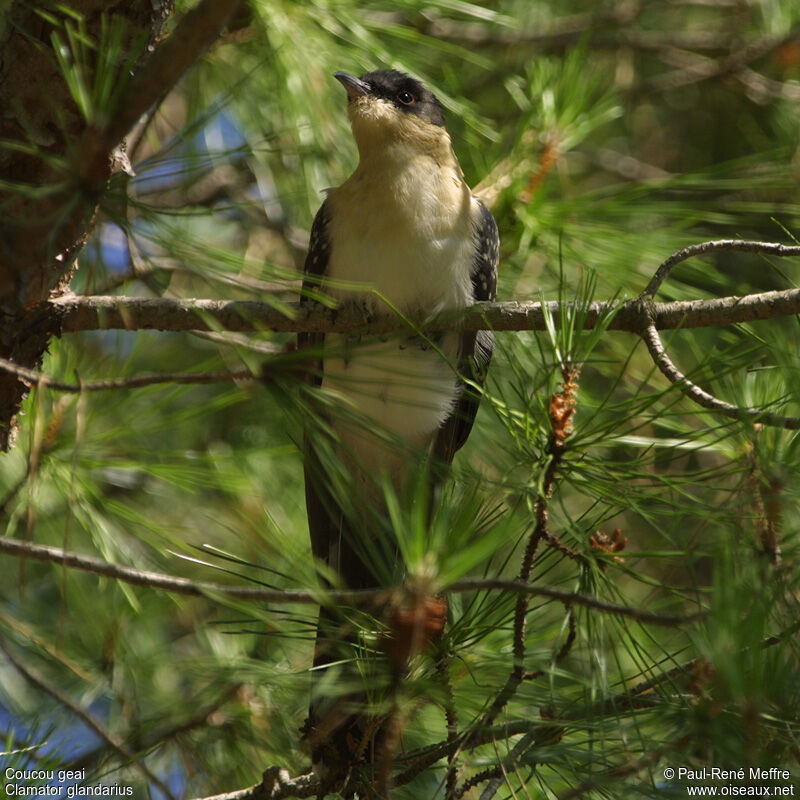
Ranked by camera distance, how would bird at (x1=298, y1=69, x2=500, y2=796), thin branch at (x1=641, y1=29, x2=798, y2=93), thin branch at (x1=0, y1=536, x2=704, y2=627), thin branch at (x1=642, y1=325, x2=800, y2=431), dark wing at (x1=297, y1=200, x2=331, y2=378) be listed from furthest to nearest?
thin branch at (x1=641, y1=29, x2=798, y2=93)
dark wing at (x1=297, y1=200, x2=331, y2=378)
bird at (x1=298, y1=69, x2=500, y2=796)
thin branch at (x1=642, y1=325, x2=800, y2=431)
thin branch at (x1=0, y1=536, x2=704, y2=627)

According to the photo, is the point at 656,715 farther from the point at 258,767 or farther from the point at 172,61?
the point at 258,767

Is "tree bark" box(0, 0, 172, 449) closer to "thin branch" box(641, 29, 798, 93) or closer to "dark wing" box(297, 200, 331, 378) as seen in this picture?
"dark wing" box(297, 200, 331, 378)

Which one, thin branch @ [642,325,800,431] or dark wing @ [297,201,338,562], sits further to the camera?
dark wing @ [297,201,338,562]

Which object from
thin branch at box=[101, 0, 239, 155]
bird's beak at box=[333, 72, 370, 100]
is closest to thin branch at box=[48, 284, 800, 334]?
thin branch at box=[101, 0, 239, 155]

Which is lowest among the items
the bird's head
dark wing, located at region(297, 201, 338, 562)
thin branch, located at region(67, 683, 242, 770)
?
thin branch, located at region(67, 683, 242, 770)

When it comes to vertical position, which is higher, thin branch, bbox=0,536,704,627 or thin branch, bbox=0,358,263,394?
thin branch, bbox=0,358,263,394

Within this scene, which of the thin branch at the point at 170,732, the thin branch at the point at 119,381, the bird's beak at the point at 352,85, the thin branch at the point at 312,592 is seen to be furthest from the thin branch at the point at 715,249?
the bird's beak at the point at 352,85

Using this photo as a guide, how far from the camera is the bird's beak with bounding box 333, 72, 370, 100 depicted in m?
2.80

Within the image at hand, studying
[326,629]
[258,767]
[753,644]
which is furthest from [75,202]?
[258,767]

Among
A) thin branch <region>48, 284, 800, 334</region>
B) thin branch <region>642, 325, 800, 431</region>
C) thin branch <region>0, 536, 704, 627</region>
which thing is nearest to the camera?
thin branch <region>0, 536, 704, 627</region>

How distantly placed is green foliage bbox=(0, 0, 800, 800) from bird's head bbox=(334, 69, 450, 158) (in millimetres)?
92

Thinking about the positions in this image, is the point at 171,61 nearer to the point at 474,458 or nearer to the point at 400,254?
the point at 400,254

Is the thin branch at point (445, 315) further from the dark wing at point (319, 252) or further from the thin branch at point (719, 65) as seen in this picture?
the thin branch at point (719, 65)

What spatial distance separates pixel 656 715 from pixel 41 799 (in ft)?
4.22
